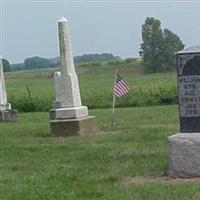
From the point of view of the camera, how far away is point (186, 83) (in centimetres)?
990

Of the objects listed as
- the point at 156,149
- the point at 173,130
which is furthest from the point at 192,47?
the point at 173,130

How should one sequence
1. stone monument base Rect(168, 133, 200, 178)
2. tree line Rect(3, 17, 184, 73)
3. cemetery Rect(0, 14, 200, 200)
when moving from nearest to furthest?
cemetery Rect(0, 14, 200, 200)
stone monument base Rect(168, 133, 200, 178)
tree line Rect(3, 17, 184, 73)

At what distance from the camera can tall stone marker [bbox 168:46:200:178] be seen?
948 centimetres

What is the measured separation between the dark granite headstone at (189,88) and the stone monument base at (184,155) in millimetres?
313

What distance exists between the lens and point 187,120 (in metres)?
9.91

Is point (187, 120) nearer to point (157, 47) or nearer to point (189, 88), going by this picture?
point (189, 88)

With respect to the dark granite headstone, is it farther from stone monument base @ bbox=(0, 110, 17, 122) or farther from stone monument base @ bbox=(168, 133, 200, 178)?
stone monument base @ bbox=(0, 110, 17, 122)

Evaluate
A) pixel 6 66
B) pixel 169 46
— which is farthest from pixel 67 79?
pixel 6 66

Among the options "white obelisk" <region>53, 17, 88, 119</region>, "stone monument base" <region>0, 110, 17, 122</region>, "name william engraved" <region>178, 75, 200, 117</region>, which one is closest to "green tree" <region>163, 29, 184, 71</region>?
"stone monument base" <region>0, 110, 17, 122</region>

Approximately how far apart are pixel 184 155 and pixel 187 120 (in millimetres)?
611

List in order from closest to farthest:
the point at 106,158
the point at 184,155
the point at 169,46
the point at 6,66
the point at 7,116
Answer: the point at 184,155, the point at 106,158, the point at 7,116, the point at 169,46, the point at 6,66

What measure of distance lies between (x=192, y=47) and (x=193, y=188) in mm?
2341

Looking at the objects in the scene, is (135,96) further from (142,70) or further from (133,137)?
(142,70)

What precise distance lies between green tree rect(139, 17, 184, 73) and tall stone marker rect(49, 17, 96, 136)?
202 feet
